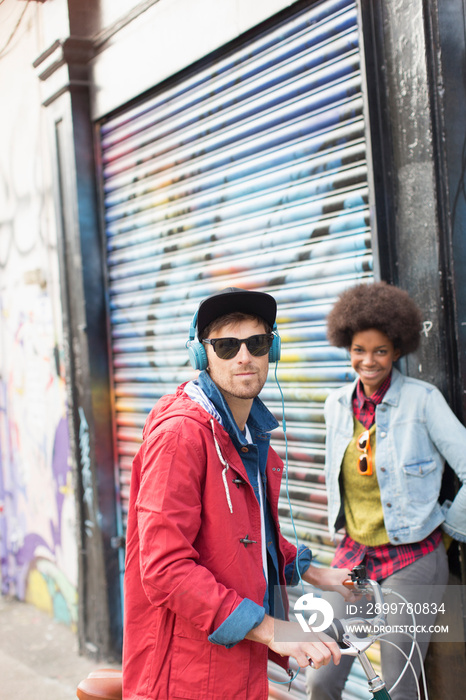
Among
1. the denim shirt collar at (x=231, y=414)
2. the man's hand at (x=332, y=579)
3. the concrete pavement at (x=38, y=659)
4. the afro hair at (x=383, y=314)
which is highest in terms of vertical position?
the afro hair at (x=383, y=314)

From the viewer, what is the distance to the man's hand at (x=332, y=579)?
2.37 metres

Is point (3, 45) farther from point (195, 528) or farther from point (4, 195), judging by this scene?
point (195, 528)

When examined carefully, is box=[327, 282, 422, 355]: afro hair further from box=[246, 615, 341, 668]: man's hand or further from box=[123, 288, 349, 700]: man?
box=[246, 615, 341, 668]: man's hand

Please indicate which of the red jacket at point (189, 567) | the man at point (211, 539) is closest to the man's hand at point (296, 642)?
the man at point (211, 539)

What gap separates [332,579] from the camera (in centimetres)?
242

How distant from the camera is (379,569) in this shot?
2996mm

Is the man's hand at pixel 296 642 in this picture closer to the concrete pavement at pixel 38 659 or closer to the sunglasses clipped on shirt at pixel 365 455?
the sunglasses clipped on shirt at pixel 365 455

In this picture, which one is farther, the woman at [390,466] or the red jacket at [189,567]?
the woman at [390,466]

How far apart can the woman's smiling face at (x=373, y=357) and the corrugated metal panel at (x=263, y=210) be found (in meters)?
0.55

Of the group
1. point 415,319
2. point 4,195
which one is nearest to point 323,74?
point 415,319

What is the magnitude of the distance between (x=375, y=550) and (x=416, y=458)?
1.64 feet

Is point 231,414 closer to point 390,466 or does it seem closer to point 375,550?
point 390,466

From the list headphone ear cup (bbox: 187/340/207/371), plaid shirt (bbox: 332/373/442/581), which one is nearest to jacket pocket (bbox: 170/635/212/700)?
headphone ear cup (bbox: 187/340/207/371)

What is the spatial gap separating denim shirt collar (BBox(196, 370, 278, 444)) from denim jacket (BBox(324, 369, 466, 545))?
2.68 feet
